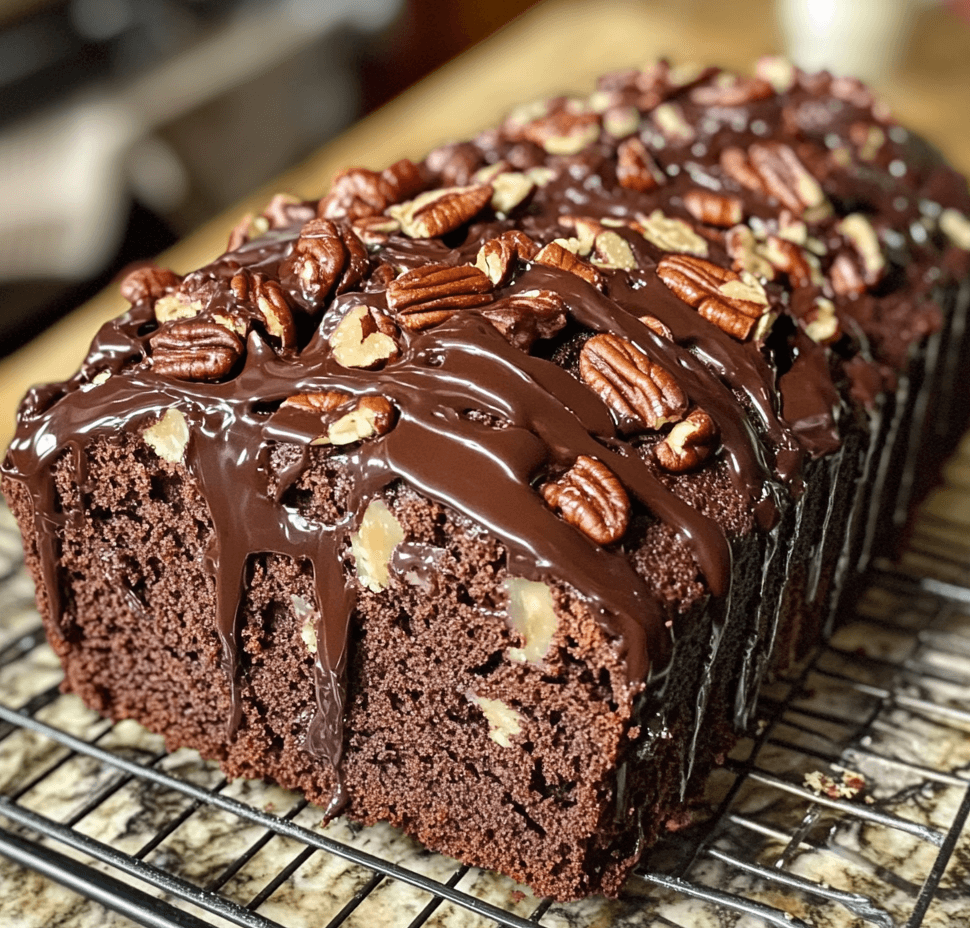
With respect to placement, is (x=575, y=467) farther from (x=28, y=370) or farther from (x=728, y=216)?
(x=28, y=370)

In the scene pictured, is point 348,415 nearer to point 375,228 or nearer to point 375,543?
point 375,543

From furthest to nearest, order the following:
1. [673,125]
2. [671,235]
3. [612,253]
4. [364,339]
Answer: [673,125] → [671,235] → [612,253] → [364,339]

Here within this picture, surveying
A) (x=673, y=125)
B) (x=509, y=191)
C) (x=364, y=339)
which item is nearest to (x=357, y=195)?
(x=509, y=191)

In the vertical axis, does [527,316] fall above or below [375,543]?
above

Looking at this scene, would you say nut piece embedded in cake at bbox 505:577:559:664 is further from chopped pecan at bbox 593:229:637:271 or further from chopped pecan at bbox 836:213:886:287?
chopped pecan at bbox 836:213:886:287

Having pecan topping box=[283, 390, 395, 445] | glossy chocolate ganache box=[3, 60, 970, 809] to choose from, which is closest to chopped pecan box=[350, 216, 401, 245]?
glossy chocolate ganache box=[3, 60, 970, 809]

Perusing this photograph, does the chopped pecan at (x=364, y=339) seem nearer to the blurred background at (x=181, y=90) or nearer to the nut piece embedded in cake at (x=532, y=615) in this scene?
the nut piece embedded in cake at (x=532, y=615)
